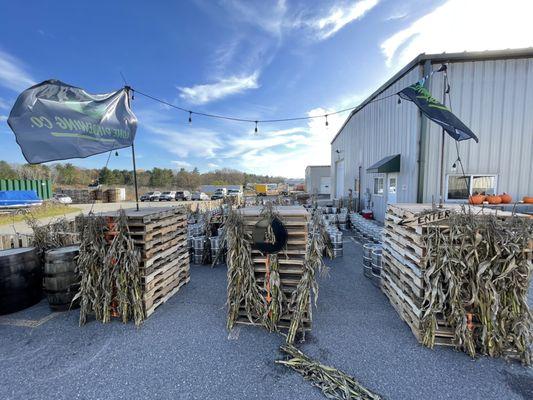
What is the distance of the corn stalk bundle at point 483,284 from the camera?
2617 millimetres

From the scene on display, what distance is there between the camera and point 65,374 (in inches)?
98.6

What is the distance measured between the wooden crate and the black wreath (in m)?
1.73

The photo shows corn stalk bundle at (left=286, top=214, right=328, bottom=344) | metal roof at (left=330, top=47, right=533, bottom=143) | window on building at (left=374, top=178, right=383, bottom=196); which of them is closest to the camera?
corn stalk bundle at (left=286, top=214, right=328, bottom=344)

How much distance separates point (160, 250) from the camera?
396 centimetres

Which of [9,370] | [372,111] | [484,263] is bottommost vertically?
[9,370]

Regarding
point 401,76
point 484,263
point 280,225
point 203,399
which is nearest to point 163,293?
point 203,399

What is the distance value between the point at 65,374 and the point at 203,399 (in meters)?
1.64

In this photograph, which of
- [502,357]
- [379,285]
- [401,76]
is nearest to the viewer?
[502,357]

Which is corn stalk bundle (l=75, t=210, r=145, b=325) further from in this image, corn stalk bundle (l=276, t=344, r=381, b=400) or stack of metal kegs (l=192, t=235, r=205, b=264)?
stack of metal kegs (l=192, t=235, r=205, b=264)

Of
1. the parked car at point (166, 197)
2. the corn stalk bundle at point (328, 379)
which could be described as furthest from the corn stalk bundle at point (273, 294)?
the parked car at point (166, 197)

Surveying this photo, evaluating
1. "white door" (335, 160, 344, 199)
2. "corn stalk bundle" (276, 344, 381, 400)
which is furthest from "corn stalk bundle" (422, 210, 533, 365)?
"white door" (335, 160, 344, 199)

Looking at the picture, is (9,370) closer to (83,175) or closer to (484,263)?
(484,263)

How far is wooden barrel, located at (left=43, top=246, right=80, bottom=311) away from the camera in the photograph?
12.0ft

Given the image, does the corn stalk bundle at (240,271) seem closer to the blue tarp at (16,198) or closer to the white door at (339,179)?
the white door at (339,179)
